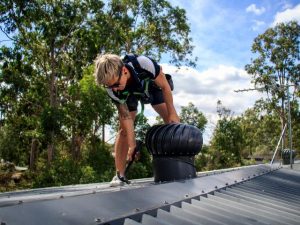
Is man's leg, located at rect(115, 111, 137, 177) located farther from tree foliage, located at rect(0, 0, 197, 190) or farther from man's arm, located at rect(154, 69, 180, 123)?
tree foliage, located at rect(0, 0, 197, 190)

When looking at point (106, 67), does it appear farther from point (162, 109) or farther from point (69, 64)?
point (69, 64)

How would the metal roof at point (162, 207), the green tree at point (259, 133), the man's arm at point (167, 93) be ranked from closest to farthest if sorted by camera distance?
the metal roof at point (162, 207) → the man's arm at point (167, 93) → the green tree at point (259, 133)

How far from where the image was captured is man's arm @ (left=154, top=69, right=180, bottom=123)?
428cm

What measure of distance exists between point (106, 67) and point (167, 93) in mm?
1017

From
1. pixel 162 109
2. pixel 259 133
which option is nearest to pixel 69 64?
pixel 162 109

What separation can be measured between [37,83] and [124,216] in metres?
20.5

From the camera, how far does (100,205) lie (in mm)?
1771

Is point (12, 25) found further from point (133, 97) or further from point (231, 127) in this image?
point (231, 127)

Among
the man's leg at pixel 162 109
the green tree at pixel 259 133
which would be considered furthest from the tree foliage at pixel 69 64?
the green tree at pixel 259 133

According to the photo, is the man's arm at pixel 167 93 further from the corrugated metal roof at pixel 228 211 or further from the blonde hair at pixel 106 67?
the corrugated metal roof at pixel 228 211

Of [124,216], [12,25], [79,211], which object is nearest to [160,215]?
[124,216]

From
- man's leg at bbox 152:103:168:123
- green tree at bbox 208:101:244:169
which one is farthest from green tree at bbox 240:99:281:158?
man's leg at bbox 152:103:168:123

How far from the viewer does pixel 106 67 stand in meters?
3.46

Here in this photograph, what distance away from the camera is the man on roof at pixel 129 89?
3516 millimetres
